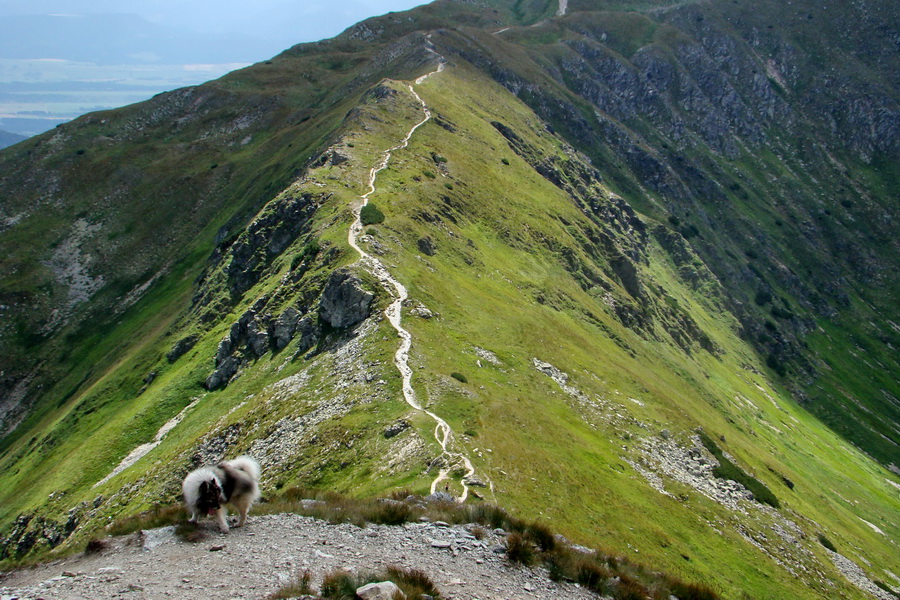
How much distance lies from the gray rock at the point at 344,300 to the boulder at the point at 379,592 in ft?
116

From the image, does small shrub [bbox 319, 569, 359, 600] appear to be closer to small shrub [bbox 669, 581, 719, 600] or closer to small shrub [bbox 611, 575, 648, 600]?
small shrub [bbox 611, 575, 648, 600]

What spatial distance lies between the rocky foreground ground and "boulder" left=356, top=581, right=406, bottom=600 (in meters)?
1.69

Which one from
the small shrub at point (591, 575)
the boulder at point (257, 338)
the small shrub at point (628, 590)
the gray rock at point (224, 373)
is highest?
the small shrub at point (591, 575)

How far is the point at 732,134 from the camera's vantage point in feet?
651

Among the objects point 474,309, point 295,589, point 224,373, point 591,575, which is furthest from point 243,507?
point 224,373

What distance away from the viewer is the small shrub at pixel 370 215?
6094 cm

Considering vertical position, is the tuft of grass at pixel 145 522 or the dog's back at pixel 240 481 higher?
the dog's back at pixel 240 481

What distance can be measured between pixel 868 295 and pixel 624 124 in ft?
322

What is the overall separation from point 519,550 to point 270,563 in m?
7.43

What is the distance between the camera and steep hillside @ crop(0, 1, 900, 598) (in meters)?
37.3

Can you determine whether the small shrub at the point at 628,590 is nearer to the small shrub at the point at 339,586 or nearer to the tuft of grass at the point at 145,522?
the small shrub at the point at 339,586

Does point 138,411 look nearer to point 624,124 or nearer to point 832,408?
Answer: point 832,408

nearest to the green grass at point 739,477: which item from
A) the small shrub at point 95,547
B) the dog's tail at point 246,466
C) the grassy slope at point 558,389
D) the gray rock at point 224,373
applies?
the grassy slope at point 558,389

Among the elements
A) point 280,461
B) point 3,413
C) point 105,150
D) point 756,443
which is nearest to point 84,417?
point 3,413
